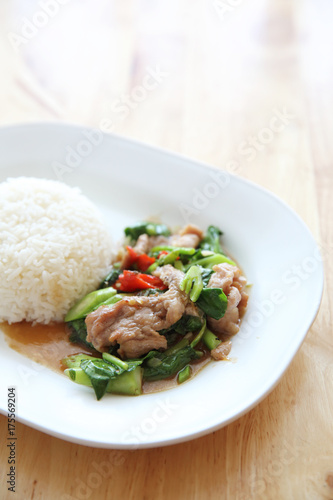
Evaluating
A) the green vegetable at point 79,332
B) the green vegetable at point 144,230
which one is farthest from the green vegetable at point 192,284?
the green vegetable at point 144,230

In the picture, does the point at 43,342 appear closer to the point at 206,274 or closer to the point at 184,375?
the point at 184,375

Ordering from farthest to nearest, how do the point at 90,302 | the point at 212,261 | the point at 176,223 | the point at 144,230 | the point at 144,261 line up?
the point at 176,223, the point at 144,230, the point at 144,261, the point at 212,261, the point at 90,302

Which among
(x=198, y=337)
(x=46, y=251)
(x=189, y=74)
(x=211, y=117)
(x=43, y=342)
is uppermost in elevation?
(x=189, y=74)

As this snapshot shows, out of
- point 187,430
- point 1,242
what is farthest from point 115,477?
point 1,242

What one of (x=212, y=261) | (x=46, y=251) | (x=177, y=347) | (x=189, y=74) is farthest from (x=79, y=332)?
(x=189, y=74)

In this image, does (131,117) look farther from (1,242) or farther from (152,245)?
(1,242)

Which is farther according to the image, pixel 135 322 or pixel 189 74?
pixel 189 74

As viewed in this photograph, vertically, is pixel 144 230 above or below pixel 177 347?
above

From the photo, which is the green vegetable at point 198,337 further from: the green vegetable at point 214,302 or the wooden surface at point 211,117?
the wooden surface at point 211,117
